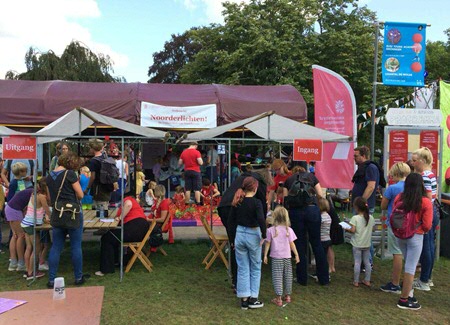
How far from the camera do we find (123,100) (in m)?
10.7

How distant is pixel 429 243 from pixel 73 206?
4431 mm

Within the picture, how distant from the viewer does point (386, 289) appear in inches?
206

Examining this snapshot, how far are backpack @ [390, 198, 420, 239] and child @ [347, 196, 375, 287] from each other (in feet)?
2.79

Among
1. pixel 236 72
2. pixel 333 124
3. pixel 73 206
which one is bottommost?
pixel 73 206

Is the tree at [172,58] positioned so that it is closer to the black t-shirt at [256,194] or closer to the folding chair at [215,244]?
the folding chair at [215,244]

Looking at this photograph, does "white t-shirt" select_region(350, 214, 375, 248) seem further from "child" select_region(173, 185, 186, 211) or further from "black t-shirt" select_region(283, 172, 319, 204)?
"child" select_region(173, 185, 186, 211)

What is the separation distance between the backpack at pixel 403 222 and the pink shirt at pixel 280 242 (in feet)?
3.72

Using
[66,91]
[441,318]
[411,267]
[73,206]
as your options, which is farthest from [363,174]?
[66,91]

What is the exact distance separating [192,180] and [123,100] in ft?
9.36

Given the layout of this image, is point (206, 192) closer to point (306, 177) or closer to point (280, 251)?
point (306, 177)

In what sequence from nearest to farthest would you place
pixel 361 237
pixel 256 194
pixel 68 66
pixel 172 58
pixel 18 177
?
pixel 256 194, pixel 361 237, pixel 18 177, pixel 68 66, pixel 172 58

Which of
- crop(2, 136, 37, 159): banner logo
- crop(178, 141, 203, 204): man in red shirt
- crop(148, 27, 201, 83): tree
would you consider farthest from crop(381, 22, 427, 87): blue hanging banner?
crop(148, 27, 201, 83): tree

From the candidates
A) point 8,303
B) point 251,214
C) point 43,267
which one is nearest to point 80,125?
→ point 43,267

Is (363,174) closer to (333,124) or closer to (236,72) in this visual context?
(333,124)
